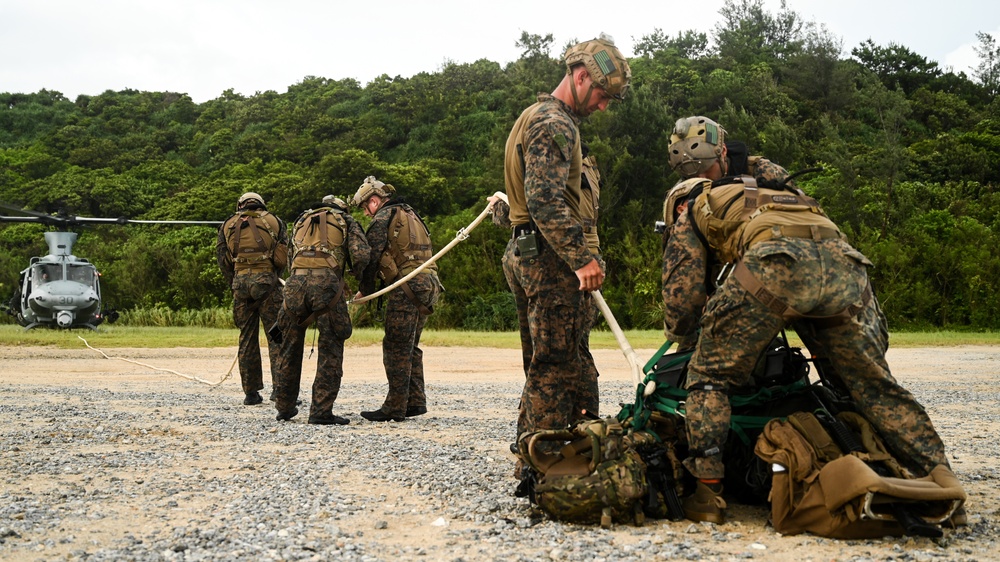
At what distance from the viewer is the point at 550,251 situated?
538 centimetres

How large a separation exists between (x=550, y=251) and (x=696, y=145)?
115cm

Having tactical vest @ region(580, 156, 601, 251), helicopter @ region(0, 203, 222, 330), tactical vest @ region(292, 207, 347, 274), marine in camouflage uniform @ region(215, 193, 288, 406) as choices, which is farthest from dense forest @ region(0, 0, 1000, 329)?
tactical vest @ region(580, 156, 601, 251)

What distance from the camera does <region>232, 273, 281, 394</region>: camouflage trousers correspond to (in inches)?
418

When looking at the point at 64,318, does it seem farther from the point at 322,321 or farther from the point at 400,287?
the point at 400,287

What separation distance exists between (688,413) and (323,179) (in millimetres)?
41258

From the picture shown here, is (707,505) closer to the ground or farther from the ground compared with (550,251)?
closer to the ground

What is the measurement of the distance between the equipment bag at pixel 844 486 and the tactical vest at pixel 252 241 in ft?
23.9

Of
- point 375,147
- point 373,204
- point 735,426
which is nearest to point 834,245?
point 735,426

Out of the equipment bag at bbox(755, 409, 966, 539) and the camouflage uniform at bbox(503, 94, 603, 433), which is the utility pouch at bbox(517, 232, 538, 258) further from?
the equipment bag at bbox(755, 409, 966, 539)

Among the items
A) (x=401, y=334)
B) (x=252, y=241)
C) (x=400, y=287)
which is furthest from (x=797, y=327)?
(x=252, y=241)

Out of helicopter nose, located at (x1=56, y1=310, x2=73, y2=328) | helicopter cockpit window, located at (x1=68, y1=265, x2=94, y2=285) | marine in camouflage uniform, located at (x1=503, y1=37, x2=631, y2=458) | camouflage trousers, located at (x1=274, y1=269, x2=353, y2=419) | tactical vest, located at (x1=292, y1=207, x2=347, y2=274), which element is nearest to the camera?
marine in camouflage uniform, located at (x1=503, y1=37, x2=631, y2=458)

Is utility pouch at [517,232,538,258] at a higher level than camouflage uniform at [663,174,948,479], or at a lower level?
higher

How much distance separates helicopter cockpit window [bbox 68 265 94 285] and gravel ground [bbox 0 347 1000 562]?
1697 cm

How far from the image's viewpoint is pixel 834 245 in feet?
14.8
